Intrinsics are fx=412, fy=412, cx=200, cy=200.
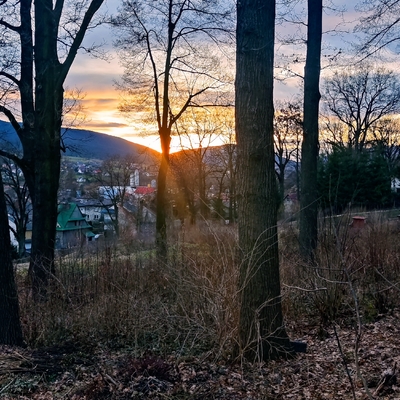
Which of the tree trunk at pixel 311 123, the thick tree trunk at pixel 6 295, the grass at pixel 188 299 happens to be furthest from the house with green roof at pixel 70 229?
the tree trunk at pixel 311 123

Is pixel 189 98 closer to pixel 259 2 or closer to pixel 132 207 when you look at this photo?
pixel 259 2

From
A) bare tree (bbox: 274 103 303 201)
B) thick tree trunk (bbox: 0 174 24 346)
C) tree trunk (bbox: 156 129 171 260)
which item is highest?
bare tree (bbox: 274 103 303 201)

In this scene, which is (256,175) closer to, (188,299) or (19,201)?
(188,299)

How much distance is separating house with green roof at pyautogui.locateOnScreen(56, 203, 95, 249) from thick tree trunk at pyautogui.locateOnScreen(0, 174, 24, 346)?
8.80 ft

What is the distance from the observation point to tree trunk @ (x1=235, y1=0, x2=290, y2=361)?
427 centimetres

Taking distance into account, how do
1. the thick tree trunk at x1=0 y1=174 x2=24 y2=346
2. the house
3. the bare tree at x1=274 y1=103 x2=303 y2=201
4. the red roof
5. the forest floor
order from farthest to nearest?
1. the red roof
2. the house
3. the bare tree at x1=274 y1=103 x2=303 y2=201
4. the thick tree trunk at x1=0 y1=174 x2=24 y2=346
5. the forest floor

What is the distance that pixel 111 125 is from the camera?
21.6 metres

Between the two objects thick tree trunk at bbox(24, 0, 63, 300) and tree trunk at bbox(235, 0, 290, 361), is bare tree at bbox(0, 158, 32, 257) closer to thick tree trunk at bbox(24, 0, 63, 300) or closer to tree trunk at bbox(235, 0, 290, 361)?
thick tree trunk at bbox(24, 0, 63, 300)

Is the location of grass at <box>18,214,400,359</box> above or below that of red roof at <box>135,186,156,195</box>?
below

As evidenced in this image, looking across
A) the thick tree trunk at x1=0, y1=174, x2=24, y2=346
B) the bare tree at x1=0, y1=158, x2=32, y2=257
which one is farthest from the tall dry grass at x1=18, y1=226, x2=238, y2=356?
the bare tree at x1=0, y1=158, x2=32, y2=257

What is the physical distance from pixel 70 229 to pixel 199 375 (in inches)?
759

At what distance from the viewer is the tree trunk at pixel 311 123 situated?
859cm

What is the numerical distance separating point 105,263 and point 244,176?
402 cm

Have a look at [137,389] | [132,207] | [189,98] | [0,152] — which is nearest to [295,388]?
[137,389]
